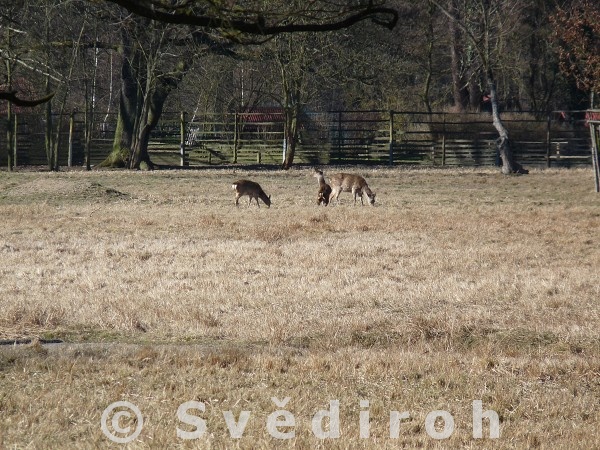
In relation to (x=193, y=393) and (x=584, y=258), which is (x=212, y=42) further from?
(x=193, y=393)

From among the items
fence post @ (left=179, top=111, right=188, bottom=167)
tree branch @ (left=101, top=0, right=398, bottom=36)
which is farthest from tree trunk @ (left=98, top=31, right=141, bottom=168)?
tree branch @ (left=101, top=0, right=398, bottom=36)

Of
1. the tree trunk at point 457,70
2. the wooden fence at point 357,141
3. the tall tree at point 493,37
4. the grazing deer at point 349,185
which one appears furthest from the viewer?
the tree trunk at point 457,70

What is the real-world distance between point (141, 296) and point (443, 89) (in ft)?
145

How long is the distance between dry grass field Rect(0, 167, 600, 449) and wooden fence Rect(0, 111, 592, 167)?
23.8m

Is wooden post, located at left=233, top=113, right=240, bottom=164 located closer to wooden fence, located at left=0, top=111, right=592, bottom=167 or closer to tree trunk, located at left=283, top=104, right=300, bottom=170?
wooden fence, located at left=0, top=111, right=592, bottom=167

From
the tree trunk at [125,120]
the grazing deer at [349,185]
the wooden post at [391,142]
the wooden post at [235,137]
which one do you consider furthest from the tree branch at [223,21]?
the wooden post at [235,137]

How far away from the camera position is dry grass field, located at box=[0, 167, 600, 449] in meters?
6.27

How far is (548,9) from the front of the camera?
4922 cm

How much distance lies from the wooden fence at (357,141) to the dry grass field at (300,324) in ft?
78.1

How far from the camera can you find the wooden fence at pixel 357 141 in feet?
151

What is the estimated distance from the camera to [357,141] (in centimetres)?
4788

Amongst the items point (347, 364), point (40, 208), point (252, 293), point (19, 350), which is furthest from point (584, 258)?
point (40, 208)

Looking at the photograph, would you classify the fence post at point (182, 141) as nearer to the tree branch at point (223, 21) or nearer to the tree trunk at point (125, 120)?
the tree trunk at point (125, 120)

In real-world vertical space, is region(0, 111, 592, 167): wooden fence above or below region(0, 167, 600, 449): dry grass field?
above
